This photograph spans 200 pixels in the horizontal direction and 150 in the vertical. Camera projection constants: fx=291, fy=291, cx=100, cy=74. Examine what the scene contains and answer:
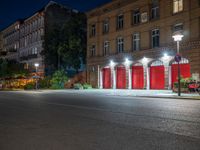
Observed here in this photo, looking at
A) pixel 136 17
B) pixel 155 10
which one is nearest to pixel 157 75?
pixel 155 10

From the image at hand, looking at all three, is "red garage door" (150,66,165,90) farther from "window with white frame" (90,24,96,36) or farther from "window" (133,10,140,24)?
"window with white frame" (90,24,96,36)

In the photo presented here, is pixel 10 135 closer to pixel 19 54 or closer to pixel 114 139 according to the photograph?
pixel 114 139

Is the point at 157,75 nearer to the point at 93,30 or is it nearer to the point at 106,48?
the point at 106,48

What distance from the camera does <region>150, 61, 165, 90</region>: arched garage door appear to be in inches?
1363

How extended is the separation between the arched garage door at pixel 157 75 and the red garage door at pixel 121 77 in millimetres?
5089

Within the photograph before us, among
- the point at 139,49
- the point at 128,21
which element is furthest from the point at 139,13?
the point at 139,49

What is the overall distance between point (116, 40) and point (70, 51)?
939 centimetres

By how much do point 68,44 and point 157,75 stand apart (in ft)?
60.6

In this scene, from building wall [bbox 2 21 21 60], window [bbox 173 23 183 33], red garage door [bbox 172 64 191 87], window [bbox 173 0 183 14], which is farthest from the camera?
building wall [bbox 2 21 21 60]

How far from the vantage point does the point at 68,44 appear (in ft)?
158

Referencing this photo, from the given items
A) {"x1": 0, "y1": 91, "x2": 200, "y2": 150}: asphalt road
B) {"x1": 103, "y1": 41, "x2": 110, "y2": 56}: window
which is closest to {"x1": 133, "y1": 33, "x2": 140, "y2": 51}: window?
{"x1": 103, "y1": 41, "x2": 110, "y2": 56}: window

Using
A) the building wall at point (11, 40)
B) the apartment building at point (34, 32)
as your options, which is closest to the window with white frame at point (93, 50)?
the apartment building at point (34, 32)

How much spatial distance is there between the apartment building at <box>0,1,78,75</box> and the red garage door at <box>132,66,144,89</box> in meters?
21.9

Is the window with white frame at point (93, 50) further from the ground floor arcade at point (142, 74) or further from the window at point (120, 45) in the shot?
the window at point (120, 45)
